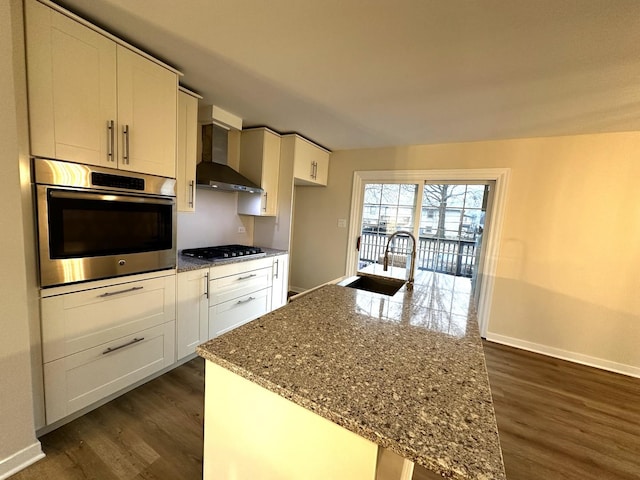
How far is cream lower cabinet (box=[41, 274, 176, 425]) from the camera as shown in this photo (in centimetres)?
140

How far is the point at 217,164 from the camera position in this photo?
260 cm

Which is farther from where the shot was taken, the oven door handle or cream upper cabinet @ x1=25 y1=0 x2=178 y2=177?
the oven door handle

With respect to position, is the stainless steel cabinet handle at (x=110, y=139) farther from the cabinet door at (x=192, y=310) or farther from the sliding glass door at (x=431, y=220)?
the sliding glass door at (x=431, y=220)

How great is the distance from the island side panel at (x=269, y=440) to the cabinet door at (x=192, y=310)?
1.29 metres

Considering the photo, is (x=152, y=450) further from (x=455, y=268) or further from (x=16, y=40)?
(x=455, y=268)

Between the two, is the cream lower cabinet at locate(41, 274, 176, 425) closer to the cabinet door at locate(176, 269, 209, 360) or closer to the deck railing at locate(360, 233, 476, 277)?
the cabinet door at locate(176, 269, 209, 360)

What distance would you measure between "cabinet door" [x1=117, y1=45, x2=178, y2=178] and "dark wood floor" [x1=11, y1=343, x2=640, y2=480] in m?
1.57

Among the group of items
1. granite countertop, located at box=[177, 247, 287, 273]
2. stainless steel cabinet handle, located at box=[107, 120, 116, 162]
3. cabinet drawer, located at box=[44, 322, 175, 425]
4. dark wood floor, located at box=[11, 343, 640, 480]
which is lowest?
dark wood floor, located at box=[11, 343, 640, 480]

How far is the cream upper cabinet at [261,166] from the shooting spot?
2984mm

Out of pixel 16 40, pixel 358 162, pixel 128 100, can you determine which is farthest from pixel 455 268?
pixel 16 40

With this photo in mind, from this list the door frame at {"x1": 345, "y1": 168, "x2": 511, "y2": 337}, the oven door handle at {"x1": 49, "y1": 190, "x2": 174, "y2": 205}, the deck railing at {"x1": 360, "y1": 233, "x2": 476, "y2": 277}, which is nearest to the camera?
the oven door handle at {"x1": 49, "y1": 190, "x2": 174, "y2": 205}

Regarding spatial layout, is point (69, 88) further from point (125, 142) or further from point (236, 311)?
point (236, 311)

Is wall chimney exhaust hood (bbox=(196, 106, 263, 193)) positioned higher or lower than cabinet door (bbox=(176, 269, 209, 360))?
higher

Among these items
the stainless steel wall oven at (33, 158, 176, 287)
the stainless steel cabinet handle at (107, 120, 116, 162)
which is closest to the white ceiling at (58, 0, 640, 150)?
the stainless steel cabinet handle at (107, 120, 116, 162)
